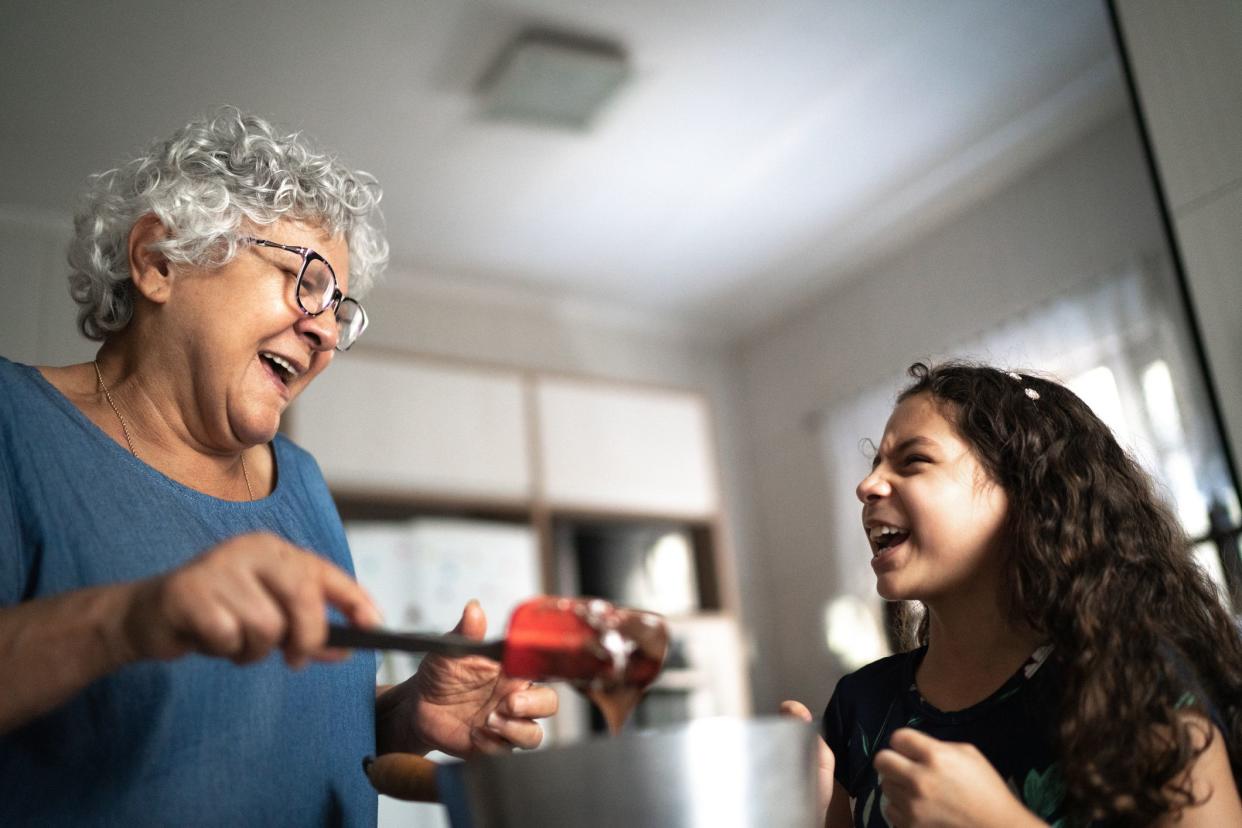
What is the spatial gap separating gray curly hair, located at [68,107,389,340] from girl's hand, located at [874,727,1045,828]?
85cm

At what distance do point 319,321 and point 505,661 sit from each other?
57 centimetres

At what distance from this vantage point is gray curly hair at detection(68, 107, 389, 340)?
3.67 feet

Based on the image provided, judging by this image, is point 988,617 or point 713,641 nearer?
point 988,617

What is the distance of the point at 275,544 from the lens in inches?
25.6

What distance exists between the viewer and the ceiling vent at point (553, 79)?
2.76 m

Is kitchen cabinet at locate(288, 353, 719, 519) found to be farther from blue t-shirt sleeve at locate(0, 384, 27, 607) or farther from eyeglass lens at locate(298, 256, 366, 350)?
blue t-shirt sleeve at locate(0, 384, 27, 607)

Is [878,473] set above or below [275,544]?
above

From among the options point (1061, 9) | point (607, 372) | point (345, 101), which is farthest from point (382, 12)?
point (607, 372)

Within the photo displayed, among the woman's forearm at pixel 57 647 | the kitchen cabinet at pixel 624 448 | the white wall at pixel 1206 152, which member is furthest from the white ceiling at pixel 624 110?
the woman's forearm at pixel 57 647

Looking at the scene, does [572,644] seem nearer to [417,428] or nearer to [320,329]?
[320,329]

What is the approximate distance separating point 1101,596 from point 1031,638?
9 cm

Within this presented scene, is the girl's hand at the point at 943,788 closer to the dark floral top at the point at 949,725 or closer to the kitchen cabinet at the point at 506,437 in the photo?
the dark floral top at the point at 949,725

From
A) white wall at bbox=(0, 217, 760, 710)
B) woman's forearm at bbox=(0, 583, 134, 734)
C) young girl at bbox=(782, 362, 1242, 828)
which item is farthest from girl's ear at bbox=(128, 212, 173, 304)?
→ white wall at bbox=(0, 217, 760, 710)

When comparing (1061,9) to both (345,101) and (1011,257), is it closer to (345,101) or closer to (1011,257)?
(1011,257)
